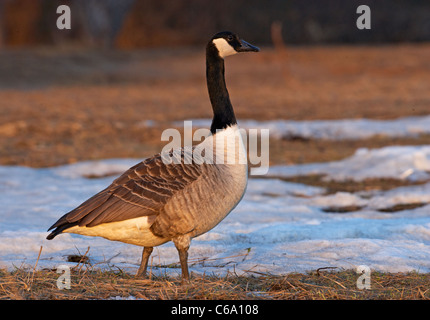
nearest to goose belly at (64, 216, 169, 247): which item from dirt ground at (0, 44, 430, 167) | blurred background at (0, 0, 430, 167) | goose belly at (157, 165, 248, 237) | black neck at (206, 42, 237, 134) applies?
goose belly at (157, 165, 248, 237)

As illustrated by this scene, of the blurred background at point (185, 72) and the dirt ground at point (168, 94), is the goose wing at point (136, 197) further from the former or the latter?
the blurred background at point (185, 72)

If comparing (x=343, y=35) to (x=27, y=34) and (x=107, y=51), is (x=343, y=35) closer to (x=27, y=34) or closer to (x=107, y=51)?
(x=107, y=51)

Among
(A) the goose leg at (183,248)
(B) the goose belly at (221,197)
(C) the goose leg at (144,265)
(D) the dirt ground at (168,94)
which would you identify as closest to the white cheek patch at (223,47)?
(B) the goose belly at (221,197)

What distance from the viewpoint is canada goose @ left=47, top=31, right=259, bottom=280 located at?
5.34m

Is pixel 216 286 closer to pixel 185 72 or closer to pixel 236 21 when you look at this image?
pixel 185 72

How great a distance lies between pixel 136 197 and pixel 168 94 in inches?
820

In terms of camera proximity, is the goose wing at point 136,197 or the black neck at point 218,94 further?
the black neck at point 218,94

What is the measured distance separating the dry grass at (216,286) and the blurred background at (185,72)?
7386 millimetres

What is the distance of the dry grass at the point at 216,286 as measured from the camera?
5062mm

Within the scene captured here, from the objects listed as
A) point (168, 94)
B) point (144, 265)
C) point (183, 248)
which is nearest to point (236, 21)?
point (168, 94)

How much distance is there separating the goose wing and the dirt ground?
7482 mm

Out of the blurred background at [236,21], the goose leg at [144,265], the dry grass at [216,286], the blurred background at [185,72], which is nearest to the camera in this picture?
the dry grass at [216,286]

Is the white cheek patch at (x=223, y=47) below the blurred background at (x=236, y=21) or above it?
below
